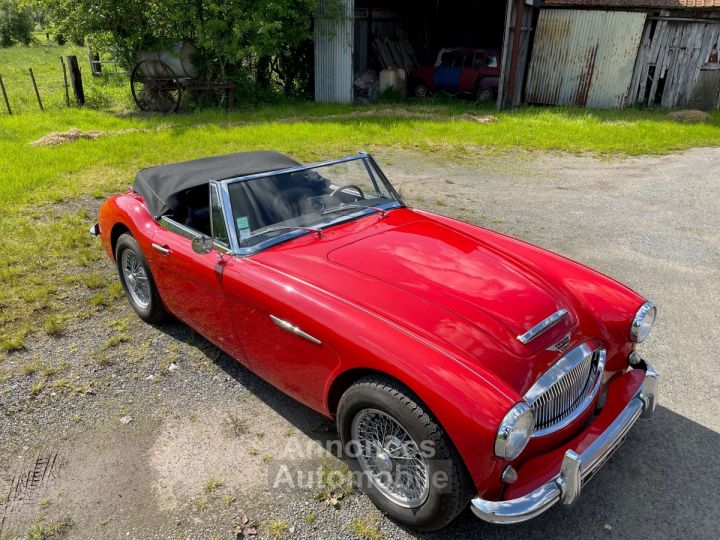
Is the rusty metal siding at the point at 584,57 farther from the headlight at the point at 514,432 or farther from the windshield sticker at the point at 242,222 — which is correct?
the headlight at the point at 514,432

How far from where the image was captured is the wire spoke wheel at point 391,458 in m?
2.40

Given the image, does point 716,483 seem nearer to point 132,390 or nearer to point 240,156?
point 132,390

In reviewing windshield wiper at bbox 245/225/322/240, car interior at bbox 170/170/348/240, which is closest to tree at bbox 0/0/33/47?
car interior at bbox 170/170/348/240

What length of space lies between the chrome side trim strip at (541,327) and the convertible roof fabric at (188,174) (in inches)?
84.1

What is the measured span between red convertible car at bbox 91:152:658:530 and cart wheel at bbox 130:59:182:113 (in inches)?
461

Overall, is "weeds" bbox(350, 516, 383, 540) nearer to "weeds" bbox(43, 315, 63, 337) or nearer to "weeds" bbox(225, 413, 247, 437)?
"weeds" bbox(225, 413, 247, 437)

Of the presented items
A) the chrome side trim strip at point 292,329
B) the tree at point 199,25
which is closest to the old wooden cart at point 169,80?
the tree at point 199,25

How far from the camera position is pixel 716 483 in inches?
109

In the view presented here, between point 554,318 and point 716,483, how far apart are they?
1.28 meters

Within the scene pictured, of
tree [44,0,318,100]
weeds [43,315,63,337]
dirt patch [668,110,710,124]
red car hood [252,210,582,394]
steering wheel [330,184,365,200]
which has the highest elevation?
tree [44,0,318,100]

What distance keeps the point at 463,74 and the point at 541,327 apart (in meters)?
15.6

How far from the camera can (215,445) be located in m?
3.09

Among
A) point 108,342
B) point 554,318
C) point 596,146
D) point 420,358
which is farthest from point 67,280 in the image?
point 596,146

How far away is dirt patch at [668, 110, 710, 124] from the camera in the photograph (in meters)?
12.9
